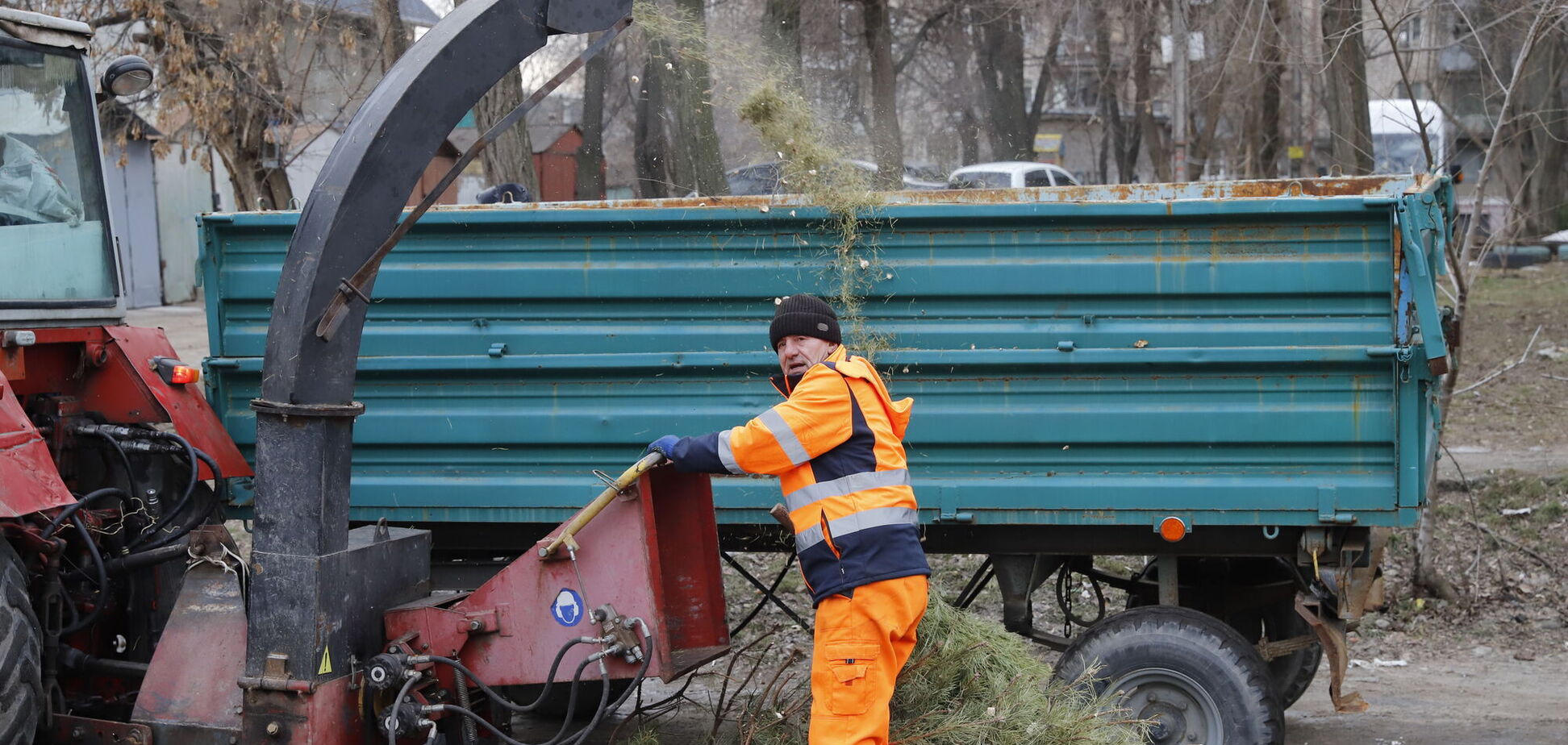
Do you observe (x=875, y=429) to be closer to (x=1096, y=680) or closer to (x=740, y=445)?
(x=740, y=445)

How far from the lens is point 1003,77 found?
2134 centimetres

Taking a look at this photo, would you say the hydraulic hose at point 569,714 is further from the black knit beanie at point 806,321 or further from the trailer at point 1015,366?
the black knit beanie at point 806,321

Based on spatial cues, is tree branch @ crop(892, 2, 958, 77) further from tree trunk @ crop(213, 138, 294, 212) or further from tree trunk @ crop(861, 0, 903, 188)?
tree trunk @ crop(213, 138, 294, 212)

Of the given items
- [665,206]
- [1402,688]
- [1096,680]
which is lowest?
[1402,688]

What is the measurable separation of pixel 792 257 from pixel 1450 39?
6.08 metres

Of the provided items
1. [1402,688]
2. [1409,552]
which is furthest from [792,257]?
[1409,552]

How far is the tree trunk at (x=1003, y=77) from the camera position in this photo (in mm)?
18984

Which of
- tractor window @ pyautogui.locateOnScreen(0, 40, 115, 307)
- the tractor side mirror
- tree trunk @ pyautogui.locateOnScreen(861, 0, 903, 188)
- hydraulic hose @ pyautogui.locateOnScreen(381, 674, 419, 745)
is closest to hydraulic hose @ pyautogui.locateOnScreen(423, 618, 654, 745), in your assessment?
hydraulic hose @ pyautogui.locateOnScreen(381, 674, 419, 745)

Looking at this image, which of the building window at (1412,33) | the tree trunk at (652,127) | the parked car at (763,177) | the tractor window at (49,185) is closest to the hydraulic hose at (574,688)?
the parked car at (763,177)

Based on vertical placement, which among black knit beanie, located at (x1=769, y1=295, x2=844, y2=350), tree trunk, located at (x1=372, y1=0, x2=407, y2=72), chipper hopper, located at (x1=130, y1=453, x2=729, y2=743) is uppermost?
tree trunk, located at (x1=372, y1=0, x2=407, y2=72)

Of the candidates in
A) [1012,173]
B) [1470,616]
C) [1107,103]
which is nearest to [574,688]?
[1470,616]

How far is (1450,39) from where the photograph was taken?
8555 millimetres

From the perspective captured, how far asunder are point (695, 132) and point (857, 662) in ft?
20.0

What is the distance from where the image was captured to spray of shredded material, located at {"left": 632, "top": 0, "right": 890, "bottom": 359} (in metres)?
4.57
